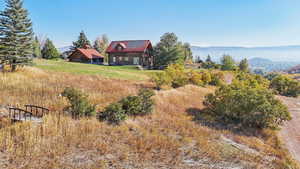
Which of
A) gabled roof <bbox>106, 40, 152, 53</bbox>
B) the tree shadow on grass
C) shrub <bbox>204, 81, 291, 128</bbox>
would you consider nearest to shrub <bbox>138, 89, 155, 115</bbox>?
the tree shadow on grass

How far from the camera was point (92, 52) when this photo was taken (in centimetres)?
3925

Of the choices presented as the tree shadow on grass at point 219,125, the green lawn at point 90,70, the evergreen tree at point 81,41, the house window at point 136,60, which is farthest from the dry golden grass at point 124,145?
the evergreen tree at point 81,41

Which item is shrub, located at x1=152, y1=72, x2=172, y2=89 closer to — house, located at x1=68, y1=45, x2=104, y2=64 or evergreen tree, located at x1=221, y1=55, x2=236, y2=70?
house, located at x1=68, y1=45, x2=104, y2=64

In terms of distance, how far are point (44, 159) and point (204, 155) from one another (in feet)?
17.0

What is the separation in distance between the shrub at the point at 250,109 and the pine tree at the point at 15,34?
1685 centimetres

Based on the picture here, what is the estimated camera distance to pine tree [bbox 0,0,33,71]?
14281 millimetres

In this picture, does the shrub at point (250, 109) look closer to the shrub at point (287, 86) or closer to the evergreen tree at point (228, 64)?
the shrub at point (287, 86)

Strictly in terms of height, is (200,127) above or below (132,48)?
below

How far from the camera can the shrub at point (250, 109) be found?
9.05 metres

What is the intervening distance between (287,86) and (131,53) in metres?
30.1

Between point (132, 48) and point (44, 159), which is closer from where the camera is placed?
point (44, 159)

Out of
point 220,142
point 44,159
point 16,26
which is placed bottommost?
point 220,142

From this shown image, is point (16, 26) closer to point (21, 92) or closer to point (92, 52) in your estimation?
point (21, 92)

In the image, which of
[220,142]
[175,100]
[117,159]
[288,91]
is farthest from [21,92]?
[288,91]
